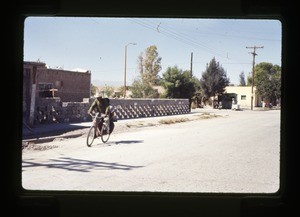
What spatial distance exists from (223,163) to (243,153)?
64.0 inches

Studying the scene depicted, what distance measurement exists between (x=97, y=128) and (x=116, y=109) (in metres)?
6.73

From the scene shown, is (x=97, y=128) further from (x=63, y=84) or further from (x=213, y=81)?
(x=213, y=81)

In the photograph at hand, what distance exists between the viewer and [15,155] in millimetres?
3404

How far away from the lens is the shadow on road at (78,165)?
7164 mm

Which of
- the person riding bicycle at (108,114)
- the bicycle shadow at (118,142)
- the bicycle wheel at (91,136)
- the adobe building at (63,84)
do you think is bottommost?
the bicycle shadow at (118,142)

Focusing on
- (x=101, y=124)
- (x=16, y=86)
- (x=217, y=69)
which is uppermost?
(x=217, y=69)

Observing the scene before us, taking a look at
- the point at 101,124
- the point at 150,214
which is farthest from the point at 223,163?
the point at 150,214

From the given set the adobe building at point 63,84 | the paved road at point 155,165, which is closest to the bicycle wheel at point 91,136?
the paved road at point 155,165

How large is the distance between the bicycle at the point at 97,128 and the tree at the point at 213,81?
91.8 ft

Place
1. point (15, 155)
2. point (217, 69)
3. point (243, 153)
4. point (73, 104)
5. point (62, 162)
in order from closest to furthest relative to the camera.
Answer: point (15, 155) → point (62, 162) → point (243, 153) → point (73, 104) → point (217, 69)

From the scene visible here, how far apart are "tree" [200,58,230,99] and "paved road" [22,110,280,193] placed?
1014 inches

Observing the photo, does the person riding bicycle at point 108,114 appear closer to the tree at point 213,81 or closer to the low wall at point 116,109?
the low wall at point 116,109

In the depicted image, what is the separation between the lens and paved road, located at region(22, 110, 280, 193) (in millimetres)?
5621

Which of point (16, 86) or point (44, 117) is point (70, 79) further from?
point (16, 86)
